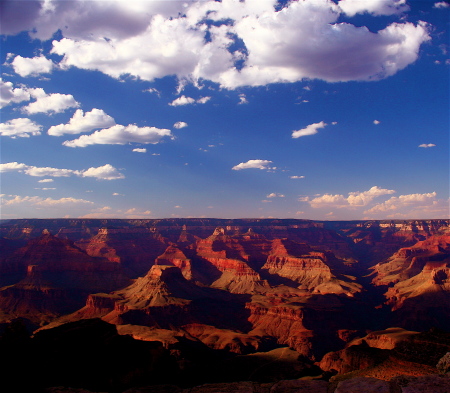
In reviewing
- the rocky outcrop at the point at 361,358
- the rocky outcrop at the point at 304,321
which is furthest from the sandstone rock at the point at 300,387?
the rocky outcrop at the point at 304,321

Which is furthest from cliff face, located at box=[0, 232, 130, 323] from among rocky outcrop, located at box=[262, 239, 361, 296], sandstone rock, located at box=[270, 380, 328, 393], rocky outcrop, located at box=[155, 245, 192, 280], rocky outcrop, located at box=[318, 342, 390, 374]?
sandstone rock, located at box=[270, 380, 328, 393]

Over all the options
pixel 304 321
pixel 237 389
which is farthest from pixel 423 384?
pixel 304 321

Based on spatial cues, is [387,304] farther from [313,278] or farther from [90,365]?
[90,365]

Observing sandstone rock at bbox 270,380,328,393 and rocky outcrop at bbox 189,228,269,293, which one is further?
rocky outcrop at bbox 189,228,269,293

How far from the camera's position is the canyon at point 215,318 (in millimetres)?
38344

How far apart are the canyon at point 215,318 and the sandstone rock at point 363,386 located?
0.29 meters

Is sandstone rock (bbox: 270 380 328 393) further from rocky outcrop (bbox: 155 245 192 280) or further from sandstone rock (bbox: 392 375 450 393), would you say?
rocky outcrop (bbox: 155 245 192 280)

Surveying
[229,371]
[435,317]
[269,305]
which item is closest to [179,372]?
[229,371]

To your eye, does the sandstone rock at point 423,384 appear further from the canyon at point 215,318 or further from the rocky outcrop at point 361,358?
the rocky outcrop at point 361,358

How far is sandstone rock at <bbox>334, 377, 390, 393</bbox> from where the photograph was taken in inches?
385

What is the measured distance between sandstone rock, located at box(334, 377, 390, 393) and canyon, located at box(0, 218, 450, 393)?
0.94 feet

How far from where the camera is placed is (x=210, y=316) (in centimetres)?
10262

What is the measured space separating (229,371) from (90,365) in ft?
78.4

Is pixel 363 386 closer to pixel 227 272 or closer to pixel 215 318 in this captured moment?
pixel 215 318
